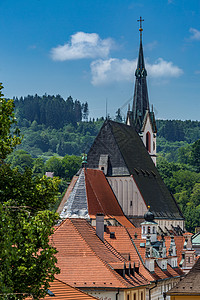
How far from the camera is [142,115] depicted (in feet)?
346

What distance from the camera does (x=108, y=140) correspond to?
90125 mm

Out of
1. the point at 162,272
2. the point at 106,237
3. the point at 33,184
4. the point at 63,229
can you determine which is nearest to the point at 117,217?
the point at 162,272

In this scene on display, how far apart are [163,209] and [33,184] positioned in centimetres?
6754

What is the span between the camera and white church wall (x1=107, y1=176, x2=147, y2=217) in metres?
87.7

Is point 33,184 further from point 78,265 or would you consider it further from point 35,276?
point 78,265

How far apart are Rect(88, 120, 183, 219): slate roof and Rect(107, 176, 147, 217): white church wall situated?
22.4 inches

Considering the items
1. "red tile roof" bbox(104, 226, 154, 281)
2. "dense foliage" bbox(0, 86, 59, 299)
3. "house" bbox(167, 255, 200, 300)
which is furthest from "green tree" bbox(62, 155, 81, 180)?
"dense foliage" bbox(0, 86, 59, 299)

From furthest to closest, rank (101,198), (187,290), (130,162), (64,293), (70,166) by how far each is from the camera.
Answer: (70,166)
(130,162)
(101,198)
(187,290)
(64,293)

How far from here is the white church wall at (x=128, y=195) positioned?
288 ft

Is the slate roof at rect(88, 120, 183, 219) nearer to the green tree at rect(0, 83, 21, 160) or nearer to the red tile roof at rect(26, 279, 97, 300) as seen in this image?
the red tile roof at rect(26, 279, 97, 300)

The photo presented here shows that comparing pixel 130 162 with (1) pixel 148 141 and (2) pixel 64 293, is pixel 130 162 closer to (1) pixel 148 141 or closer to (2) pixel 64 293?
(1) pixel 148 141

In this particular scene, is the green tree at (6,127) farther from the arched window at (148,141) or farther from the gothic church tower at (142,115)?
the arched window at (148,141)

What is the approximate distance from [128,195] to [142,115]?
19610 mm

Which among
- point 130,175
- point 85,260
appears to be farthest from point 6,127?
point 130,175
